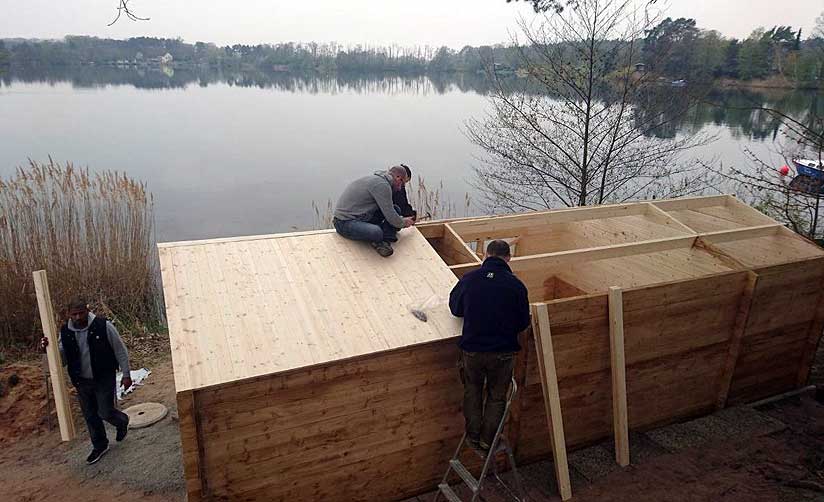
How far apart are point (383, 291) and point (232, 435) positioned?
1627mm

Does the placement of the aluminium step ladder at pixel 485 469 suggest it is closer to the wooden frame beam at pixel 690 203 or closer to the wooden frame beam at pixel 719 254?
the wooden frame beam at pixel 719 254

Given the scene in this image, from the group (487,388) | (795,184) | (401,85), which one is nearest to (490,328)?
(487,388)

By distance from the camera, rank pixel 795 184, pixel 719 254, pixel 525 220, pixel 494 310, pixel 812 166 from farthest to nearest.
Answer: pixel 812 166 → pixel 795 184 → pixel 525 220 → pixel 719 254 → pixel 494 310

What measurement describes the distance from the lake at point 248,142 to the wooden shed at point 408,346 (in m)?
4.75

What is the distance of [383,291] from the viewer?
4629mm

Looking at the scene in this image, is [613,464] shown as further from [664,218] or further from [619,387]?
[664,218]

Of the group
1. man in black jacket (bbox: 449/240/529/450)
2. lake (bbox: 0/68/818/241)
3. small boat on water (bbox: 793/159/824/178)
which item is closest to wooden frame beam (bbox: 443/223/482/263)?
man in black jacket (bbox: 449/240/529/450)

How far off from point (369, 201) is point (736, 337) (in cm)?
391

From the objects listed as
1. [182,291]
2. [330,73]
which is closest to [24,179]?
[182,291]

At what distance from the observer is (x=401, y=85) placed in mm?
50625

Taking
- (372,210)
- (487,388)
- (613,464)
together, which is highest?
(372,210)

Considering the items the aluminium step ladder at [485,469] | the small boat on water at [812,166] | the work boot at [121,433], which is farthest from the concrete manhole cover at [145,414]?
the small boat on water at [812,166]

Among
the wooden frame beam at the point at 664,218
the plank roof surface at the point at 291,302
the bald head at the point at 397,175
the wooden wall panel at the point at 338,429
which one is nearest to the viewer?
the wooden wall panel at the point at 338,429

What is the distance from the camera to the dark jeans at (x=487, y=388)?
12.8ft
